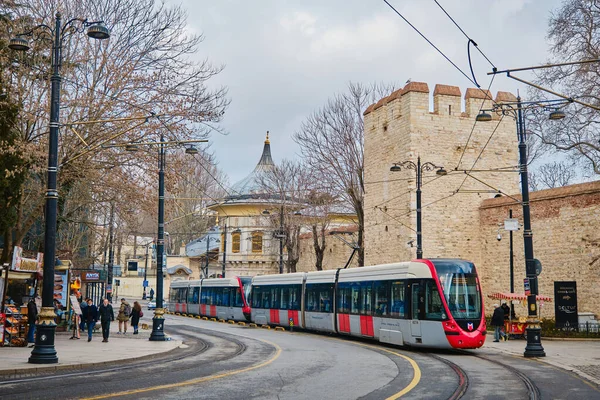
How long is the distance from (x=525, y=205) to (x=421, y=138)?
16.7m

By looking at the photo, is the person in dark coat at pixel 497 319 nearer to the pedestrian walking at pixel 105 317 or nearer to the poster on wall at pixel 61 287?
the pedestrian walking at pixel 105 317

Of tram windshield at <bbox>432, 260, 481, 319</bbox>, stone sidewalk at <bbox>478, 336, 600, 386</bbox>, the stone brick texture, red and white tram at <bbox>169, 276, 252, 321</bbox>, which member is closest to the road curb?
tram windshield at <bbox>432, 260, 481, 319</bbox>

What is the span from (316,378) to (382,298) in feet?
29.7

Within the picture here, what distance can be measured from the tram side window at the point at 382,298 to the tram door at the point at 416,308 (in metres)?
1.52

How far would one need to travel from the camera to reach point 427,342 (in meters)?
19.3

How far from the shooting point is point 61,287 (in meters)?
25.2

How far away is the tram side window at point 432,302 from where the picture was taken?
1911cm

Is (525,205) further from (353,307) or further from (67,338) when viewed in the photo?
(67,338)

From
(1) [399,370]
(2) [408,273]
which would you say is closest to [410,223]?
(2) [408,273]

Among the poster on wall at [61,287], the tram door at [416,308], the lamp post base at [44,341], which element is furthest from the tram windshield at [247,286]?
the lamp post base at [44,341]

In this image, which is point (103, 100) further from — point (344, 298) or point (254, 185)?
point (254, 185)

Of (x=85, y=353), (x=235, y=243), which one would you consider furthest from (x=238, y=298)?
(x=235, y=243)

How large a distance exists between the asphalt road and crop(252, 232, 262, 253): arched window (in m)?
42.3

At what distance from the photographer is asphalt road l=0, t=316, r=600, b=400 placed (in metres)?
10.8
